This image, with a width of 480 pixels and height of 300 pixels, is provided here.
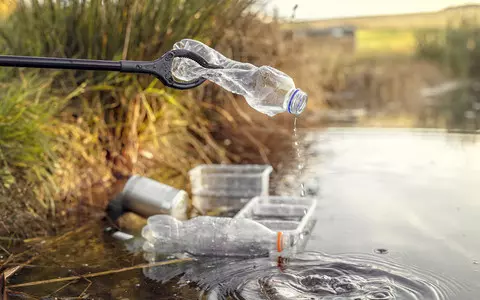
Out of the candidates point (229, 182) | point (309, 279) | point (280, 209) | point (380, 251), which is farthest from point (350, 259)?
point (229, 182)

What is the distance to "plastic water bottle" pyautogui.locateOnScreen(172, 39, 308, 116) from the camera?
3.26 m

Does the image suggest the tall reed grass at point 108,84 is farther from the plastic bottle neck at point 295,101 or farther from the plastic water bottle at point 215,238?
the plastic bottle neck at point 295,101

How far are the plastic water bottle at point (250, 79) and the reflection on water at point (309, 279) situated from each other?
2.48 feet

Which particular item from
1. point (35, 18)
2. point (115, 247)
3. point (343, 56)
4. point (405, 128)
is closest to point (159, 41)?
point (35, 18)

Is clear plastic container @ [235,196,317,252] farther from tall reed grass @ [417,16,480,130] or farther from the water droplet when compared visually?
tall reed grass @ [417,16,480,130]

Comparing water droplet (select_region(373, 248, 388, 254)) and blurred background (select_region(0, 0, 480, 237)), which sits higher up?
blurred background (select_region(0, 0, 480, 237))

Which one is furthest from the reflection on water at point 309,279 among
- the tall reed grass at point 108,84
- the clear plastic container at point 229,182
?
the tall reed grass at point 108,84

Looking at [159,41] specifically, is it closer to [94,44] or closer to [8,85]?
[94,44]

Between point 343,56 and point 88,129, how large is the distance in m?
8.70

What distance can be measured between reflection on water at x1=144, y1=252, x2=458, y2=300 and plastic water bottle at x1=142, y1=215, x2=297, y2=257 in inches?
4.9

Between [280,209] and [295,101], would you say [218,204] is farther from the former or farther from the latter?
[295,101]

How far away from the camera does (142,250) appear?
3.83 metres

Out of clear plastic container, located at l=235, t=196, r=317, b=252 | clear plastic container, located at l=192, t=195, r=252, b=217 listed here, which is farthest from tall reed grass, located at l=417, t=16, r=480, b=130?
clear plastic container, located at l=235, t=196, r=317, b=252

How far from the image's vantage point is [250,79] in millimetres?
3463
